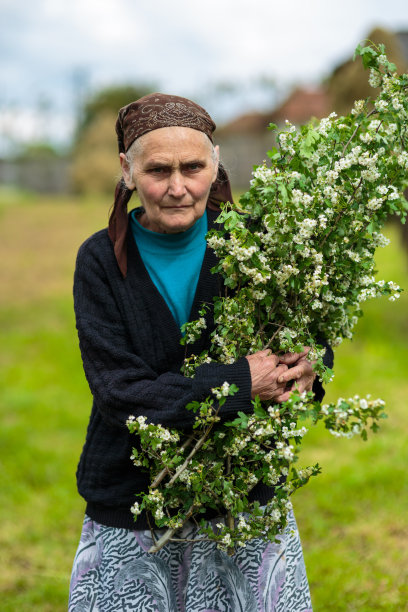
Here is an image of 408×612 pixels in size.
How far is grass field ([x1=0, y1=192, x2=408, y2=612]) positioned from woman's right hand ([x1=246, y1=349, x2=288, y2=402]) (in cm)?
196

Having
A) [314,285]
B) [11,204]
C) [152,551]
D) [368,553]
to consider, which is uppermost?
[11,204]

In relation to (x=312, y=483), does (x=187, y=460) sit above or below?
below

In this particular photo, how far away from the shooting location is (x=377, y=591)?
3568mm

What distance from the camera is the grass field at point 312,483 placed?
3.73 metres

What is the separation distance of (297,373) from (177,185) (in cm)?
66

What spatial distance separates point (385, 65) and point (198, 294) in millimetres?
893

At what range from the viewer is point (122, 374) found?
6.61 ft

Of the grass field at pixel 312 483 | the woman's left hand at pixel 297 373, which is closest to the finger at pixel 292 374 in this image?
the woman's left hand at pixel 297 373

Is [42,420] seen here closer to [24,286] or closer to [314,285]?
[314,285]

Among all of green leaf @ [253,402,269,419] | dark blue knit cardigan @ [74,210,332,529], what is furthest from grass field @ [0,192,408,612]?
green leaf @ [253,402,269,419]

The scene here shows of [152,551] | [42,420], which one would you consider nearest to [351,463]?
[42,420]

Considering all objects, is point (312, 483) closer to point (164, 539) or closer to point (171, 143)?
point (164, 539)

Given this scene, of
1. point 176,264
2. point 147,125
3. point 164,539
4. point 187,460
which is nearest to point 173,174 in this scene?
point 147,125

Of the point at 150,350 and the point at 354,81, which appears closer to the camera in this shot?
the point at 150,350
